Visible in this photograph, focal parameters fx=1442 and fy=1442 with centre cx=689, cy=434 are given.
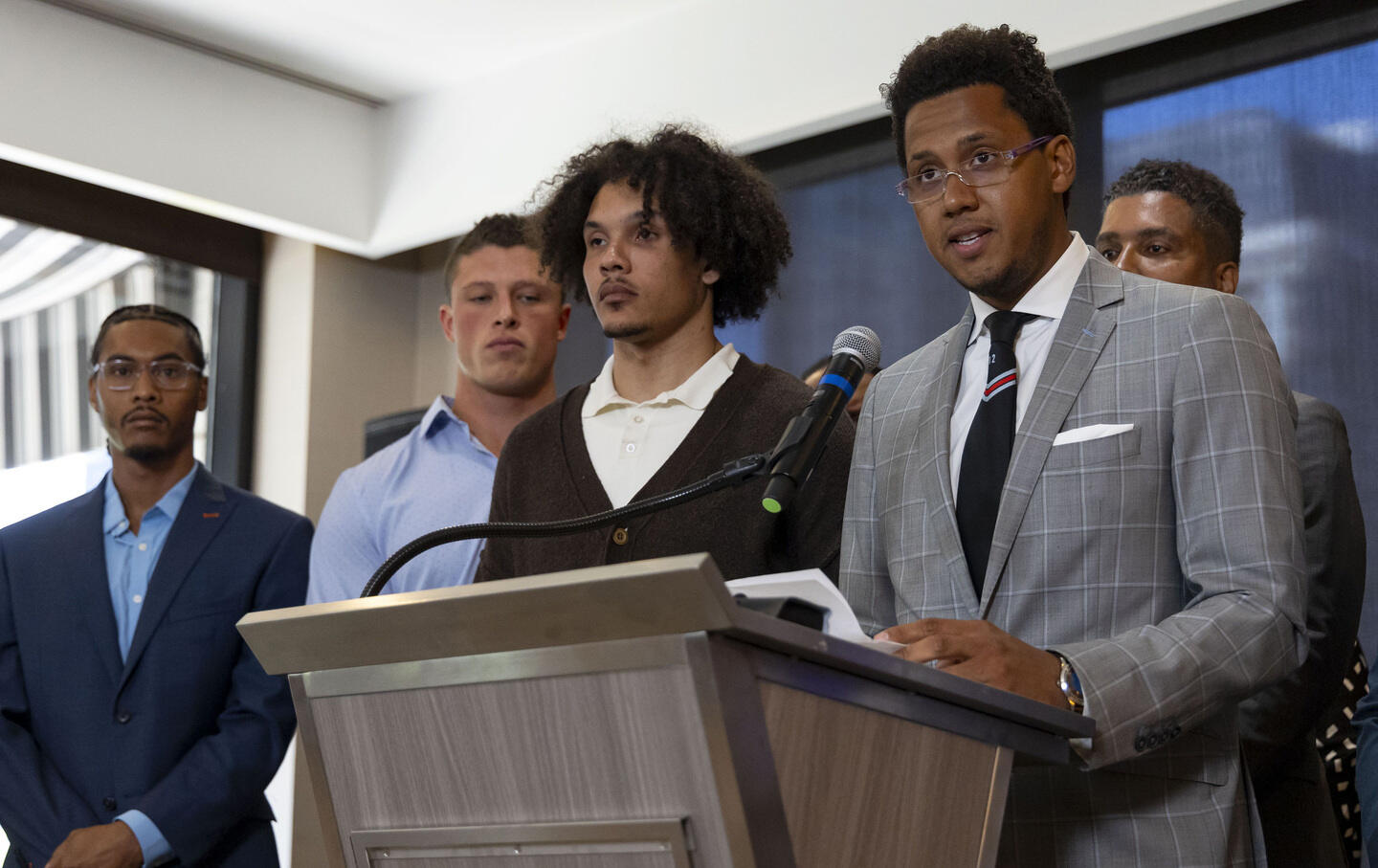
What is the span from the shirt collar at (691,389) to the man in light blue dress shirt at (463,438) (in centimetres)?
67

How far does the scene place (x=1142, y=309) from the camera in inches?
61.9

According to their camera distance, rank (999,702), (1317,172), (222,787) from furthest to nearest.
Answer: (1317,172) → (222,787) → (999,702)

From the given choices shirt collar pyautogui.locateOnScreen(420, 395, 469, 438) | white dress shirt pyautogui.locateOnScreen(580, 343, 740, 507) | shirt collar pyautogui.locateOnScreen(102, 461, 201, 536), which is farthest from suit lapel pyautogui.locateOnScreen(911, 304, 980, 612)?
shirt collar pyautogui.locateOnScreen(102, 461, 201, 536)

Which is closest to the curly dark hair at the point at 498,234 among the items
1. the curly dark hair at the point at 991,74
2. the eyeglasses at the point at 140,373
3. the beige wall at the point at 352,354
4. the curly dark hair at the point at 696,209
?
the curly dark hair at the point at 696,209

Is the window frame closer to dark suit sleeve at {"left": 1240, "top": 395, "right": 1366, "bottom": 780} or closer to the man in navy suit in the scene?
the man in navy suit

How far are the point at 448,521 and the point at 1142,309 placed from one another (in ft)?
5.38

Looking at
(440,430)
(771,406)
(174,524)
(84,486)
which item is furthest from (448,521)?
(84,486)

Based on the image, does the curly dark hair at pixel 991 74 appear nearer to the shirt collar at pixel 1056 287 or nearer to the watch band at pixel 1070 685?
the shirt collar at pixel 1056 287

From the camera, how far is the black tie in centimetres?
154

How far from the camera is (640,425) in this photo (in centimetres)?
215

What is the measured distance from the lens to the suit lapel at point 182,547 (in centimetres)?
294

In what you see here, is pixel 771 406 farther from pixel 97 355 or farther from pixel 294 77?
pixel 294 77

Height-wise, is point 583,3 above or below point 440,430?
above

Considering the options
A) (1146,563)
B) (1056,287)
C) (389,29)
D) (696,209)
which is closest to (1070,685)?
(1146,563)
